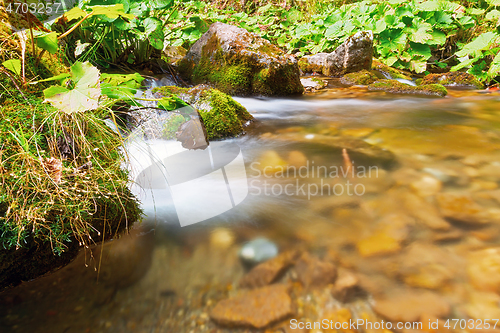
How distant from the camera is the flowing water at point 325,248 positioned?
1.20 metres

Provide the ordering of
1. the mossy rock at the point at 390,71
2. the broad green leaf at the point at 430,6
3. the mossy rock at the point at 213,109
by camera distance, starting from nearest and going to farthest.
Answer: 1. the mossy rock at the point at 213,109
2. the broad green leaf at the point at 430,6
3. the mossy rock at the point at 390,71

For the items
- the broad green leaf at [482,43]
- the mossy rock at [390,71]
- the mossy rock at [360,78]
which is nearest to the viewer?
the broad green leaf at [482,43]

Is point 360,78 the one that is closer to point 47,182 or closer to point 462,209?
point 462,209

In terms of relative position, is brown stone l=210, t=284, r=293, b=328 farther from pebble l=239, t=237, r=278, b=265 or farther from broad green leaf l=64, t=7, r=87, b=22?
broad green leaf l=64, t=7, r=87, b=22

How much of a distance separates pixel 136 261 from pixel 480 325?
5.06 feet

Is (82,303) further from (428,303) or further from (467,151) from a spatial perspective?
(467,151)

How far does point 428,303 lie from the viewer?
3.90ft

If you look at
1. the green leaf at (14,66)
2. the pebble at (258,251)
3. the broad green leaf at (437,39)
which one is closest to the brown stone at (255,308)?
the pebble at (258,251)

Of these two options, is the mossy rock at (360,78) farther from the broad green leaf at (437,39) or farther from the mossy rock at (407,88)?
the broad green leaf at (437,39)

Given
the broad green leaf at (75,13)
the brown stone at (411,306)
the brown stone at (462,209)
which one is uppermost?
the broad green leaf at (75,13)

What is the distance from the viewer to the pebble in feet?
4.84

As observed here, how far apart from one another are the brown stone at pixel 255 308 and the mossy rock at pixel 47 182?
65 centimetres

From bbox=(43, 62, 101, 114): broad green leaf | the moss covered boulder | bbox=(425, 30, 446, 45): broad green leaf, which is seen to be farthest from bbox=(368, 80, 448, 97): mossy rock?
bbox=(43, 62, 101, 114): broad green leaf

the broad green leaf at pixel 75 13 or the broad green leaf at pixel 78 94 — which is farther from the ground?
the broad green leaf at pixel 75 13
